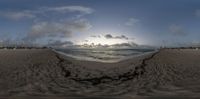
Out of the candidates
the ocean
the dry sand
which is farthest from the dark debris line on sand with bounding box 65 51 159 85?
the ocean

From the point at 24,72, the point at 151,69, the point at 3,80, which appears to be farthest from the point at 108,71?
the point at 3,80

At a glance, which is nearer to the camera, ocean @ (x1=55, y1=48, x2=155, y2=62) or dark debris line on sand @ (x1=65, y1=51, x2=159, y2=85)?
dark debris line on sand @ (x1=65, y1=51, x2=159, y2=85)

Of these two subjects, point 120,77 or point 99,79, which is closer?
point 99,79

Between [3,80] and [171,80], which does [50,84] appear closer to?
[3,80]

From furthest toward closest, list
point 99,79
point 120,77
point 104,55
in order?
point 104,55 < point 120,77 < point 99,79

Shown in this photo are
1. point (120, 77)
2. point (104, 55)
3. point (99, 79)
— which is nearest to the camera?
point (99, 79)

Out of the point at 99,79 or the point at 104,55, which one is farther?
the point at 104,55

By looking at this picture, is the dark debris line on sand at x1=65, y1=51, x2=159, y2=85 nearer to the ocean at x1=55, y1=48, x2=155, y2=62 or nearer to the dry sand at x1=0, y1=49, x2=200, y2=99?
the dry sand at x1=0, y1=49, x2=200, y2=99

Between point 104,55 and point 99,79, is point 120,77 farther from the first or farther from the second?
point 104,55

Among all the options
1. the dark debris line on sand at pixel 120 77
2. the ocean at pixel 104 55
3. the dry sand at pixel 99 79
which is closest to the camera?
the dry sand at pixel 99 79

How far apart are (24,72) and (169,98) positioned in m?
11.4

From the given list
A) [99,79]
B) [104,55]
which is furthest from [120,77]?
[104,55]

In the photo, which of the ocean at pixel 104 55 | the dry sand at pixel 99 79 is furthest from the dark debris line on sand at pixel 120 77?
the ocean at pixel 104 55

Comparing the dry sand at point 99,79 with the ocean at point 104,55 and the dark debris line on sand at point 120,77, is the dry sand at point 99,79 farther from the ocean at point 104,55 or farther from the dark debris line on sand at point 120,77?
the ocean at point 104,55
